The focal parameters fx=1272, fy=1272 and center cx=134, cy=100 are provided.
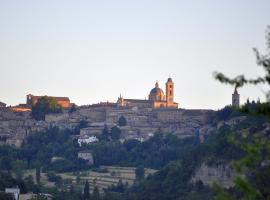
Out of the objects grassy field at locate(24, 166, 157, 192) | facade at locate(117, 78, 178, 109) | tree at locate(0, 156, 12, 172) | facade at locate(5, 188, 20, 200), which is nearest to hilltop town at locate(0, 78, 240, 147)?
facade at locate(117, 78, 178, 109)

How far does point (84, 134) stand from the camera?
448 ft

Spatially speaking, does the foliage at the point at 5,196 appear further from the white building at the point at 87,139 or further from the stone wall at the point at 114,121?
the stone wall at the point at 114,121

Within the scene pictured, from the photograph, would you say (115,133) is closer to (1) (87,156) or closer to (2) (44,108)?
(1) (87,156)

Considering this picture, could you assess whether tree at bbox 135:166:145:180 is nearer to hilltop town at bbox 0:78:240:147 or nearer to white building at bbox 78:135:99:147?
A: white building at bbox 78:135:99:147

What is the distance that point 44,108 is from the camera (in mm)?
147125

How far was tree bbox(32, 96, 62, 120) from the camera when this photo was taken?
146000mm

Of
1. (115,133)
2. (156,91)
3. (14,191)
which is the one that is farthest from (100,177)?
(156,91)

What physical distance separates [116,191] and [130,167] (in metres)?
15.3

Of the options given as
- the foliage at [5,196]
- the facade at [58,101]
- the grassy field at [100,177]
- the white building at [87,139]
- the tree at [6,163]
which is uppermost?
the facade at [58,101]

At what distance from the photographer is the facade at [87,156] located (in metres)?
116

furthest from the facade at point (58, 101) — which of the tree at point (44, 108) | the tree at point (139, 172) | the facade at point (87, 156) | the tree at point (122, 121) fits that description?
the tree at point (139, 172)

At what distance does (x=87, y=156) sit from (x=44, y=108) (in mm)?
29567

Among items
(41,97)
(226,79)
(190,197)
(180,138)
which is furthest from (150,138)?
(226,79)

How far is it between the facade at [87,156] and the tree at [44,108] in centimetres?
2544
